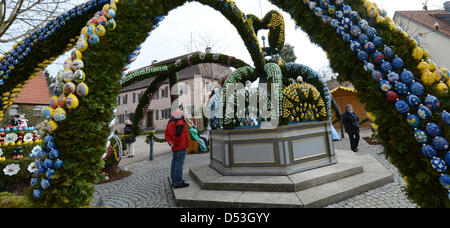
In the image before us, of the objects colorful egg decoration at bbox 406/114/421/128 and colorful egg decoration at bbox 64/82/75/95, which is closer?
colorful egg decoration at bbox 406/114/421/128

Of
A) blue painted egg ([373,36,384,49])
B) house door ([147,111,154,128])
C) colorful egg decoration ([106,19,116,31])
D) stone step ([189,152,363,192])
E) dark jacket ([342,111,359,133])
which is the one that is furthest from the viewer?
house door ([147,111,154,128])

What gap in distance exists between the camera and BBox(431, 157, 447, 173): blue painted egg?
3.84 feet

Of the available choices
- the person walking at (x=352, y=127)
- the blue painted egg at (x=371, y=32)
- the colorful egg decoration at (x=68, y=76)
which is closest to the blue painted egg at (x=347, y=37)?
the blue painted egg at (x=371, y=32)

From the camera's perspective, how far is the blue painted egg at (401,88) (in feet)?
4.19

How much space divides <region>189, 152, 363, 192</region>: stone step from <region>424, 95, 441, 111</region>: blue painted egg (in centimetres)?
293

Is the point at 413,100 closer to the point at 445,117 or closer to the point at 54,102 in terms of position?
the point at 445,117

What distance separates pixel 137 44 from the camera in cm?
189

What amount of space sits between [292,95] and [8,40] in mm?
10089

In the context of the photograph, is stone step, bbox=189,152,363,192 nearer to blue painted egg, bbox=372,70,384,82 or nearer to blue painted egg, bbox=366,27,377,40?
blue painted egg, bbox=372,70,384,82

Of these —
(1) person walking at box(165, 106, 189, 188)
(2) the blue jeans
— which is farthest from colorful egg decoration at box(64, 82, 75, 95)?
(2) the blue jeans

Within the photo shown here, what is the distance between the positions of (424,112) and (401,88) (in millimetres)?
187

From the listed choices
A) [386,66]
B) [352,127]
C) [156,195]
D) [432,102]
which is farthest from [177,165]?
[352,127]

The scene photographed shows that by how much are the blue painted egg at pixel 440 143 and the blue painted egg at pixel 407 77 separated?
37 centimetres
